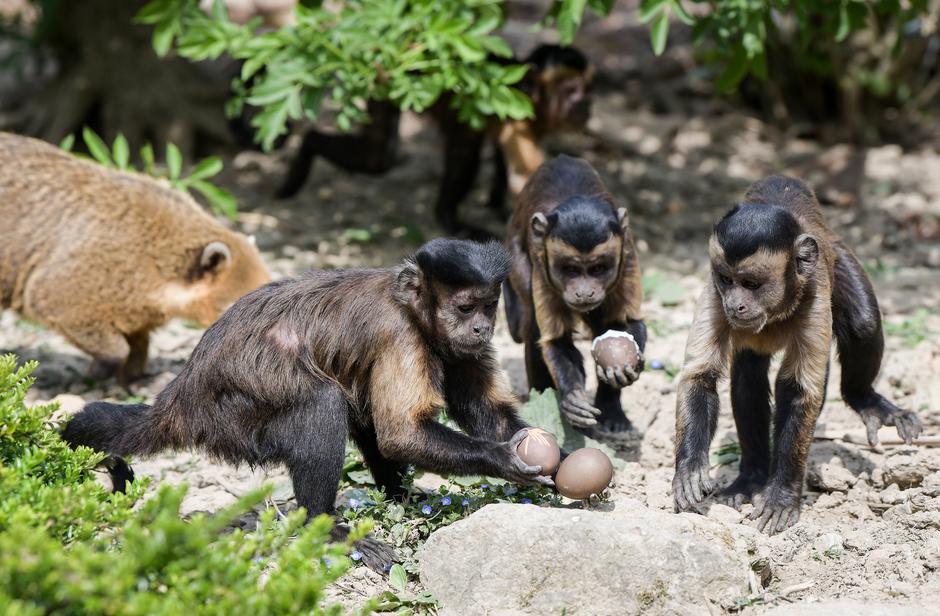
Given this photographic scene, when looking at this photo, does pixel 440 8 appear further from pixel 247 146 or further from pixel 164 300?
pixel 247 146

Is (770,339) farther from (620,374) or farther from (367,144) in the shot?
(367,144)

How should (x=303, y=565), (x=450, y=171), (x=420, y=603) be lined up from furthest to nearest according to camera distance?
1. (x=450, y=171)
2. (x=420, y=603)
3. (x=303, y=565)

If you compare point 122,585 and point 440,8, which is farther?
point 440,8

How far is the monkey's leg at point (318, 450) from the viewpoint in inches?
214

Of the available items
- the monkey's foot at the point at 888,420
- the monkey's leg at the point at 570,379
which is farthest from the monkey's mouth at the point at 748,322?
the monkey's foot at the point at 888,420

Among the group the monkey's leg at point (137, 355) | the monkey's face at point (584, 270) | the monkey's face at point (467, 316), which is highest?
the monkey's face at point (467, 316)

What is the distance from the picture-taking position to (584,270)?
6.74 m

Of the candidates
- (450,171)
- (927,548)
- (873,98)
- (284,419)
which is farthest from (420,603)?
(873,98)

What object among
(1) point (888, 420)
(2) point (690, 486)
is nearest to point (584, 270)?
(2) point (690, 486)

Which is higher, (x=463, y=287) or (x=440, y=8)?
(x=440, y=8)

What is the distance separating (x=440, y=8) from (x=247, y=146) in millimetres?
5517

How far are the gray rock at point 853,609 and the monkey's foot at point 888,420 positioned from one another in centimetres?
188

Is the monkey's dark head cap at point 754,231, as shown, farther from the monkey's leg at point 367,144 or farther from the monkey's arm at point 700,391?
the monkey's leg at point 367,144

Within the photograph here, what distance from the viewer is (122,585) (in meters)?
3.45
